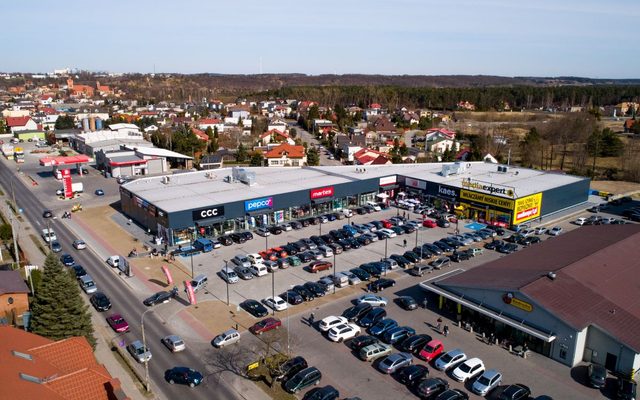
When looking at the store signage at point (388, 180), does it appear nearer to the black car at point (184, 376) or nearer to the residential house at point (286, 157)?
the residential house at point (286, 157)

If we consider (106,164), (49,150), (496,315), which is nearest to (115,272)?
(496,315)

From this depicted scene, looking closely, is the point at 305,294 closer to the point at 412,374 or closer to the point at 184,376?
the point at 412,374

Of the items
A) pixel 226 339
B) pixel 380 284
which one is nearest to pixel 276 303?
pixel 226 339

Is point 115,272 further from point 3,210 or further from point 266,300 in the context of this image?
point 3,210

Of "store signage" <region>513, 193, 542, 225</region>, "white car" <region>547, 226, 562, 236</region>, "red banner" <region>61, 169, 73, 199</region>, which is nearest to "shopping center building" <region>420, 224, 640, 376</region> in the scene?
"white car" <region>547, 226, 562, 236</region>

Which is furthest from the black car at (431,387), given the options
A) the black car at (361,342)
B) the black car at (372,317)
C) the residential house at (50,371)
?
the residential house at (50,371)

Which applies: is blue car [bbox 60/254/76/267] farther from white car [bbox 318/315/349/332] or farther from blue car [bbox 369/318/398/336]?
blue car [bbox 369/318/398/336]
